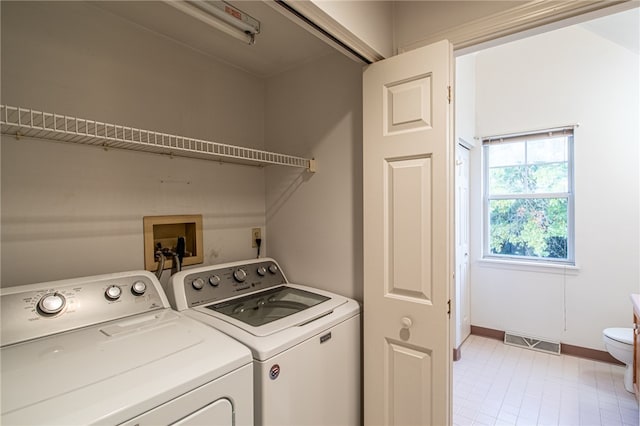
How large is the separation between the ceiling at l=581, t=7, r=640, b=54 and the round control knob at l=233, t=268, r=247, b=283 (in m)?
2.81

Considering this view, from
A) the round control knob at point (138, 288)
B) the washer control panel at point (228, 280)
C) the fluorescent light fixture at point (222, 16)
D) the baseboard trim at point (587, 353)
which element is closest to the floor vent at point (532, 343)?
the baseboard trim at point (587, 353)

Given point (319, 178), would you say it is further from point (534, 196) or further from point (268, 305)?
point (534, 196)

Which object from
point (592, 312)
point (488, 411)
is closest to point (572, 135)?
point (592, 312)

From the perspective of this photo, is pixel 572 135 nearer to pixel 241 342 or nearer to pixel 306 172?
pixel 306 172

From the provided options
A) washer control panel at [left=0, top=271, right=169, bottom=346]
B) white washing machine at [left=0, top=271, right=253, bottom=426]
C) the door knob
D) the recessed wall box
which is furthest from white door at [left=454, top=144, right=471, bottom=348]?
washer control panel at [left=0, top=271, right=169, bottom=346]

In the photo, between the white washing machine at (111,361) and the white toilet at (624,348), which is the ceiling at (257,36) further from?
the white toilet at (624,348)

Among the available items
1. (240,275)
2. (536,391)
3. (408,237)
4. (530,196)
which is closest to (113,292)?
(240,275)

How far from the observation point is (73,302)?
1.19 metres

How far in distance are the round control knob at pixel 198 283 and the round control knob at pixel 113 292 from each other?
31cm

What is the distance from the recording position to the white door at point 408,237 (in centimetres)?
130

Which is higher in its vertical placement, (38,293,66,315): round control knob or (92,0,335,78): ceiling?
(92,0,335,78): ceiling

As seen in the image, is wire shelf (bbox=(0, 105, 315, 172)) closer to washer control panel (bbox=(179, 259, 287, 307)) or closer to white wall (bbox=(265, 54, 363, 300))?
white wall (bbox=(265, 54, 363, 300))

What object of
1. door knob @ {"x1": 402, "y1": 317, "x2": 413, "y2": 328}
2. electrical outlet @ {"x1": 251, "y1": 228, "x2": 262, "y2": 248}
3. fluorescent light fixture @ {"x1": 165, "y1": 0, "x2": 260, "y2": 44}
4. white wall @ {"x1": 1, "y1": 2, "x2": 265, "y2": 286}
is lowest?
door knob @ {"x1": 402, "y1": 317, "x2": 413, "y2": 328}

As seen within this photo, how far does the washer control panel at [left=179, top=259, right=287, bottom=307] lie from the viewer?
1.53 m
